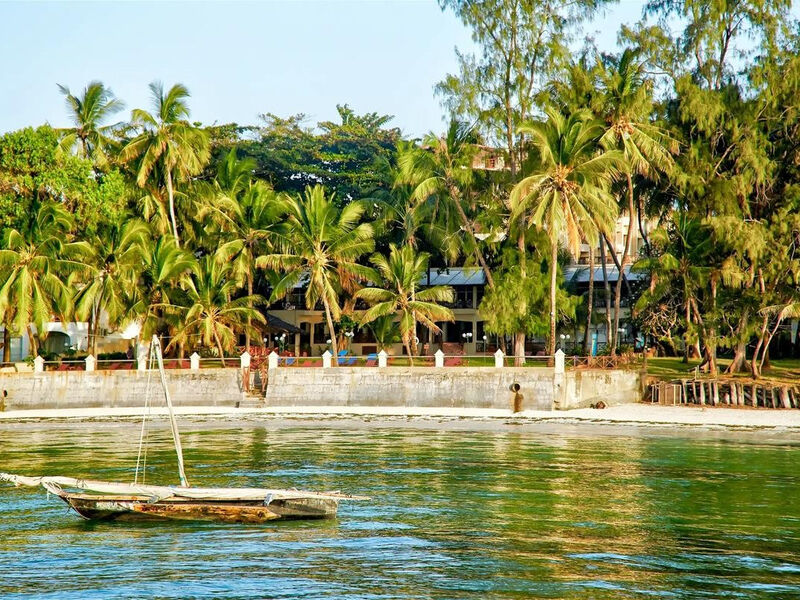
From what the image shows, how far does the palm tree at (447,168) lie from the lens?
4891 cm

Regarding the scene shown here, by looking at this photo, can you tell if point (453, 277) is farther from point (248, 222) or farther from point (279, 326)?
point (248, 222)

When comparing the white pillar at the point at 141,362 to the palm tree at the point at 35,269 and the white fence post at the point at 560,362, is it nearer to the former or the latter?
the palm tree at the point at 35,269

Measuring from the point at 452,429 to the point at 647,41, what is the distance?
2042cm

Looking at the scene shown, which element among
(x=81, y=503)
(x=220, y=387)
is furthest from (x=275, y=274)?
(x=81, y=503)

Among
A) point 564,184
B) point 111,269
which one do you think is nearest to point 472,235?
point 564,184

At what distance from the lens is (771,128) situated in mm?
44906

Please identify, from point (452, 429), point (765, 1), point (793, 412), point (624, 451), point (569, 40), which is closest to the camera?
point (624, 451)

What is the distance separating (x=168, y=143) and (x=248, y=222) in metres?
5.36

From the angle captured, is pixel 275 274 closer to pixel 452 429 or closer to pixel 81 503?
pixel 452 429

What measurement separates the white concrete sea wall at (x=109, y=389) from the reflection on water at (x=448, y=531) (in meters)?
13.5

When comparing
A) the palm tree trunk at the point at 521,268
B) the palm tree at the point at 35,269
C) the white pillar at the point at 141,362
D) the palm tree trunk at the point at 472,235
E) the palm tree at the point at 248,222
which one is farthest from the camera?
the palm tree at the point at 248,222

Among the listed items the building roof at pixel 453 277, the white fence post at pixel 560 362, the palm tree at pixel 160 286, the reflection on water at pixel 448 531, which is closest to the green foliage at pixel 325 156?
the building roof at pixel 453 277

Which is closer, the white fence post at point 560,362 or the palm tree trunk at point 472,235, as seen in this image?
the white fence post at point 560,362

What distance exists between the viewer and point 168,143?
168 feet
